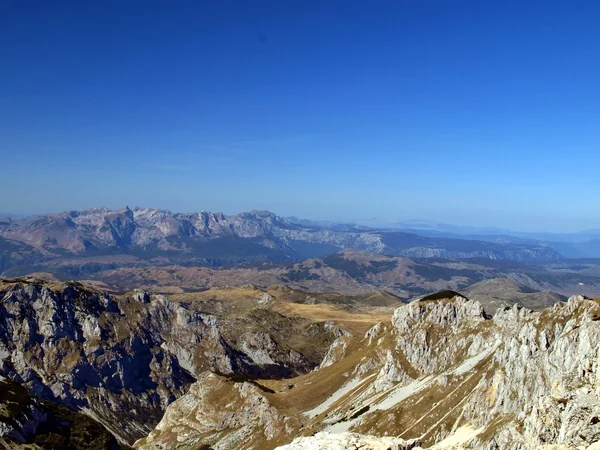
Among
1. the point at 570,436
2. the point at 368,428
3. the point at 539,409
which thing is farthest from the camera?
the point at 368,428

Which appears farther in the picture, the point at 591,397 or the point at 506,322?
the point at 506,322

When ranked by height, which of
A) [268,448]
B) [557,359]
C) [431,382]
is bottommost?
[268,448]

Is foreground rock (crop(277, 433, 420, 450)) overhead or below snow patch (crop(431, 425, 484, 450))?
overhead

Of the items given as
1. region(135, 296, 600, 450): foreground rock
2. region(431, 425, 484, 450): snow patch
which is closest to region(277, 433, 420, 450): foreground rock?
region(135, 296, 600, 450): foreground rock

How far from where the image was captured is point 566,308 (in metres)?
145

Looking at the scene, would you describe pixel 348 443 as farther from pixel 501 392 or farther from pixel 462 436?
pixel 501 392

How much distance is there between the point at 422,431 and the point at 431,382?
97.6ft

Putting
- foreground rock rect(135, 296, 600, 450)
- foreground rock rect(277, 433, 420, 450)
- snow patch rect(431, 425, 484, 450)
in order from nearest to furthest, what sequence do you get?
foreground rock rect(277, 433, 420, 450), foreground rock rect(135, 296, 600, 450), snow patch rect(431, 425, 484, 450)

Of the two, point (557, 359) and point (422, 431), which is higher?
point (557, 359)

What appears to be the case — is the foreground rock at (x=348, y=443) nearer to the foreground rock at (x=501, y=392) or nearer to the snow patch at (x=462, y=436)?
the foreground rock at (x=501, y=392)

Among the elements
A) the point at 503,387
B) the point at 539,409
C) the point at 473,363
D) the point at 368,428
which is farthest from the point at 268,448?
the point at 539,409

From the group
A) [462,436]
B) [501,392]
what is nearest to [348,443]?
[462,436]

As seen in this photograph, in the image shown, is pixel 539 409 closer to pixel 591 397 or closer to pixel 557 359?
pixel 591 397

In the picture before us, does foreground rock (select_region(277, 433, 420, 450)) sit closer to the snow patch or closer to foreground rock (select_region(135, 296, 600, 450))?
foreground rock (select_region(135, 296, 600, 450))
